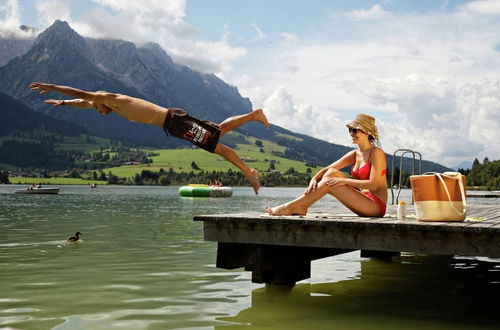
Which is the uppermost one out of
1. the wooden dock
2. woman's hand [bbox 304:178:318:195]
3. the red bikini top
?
the red bikini top

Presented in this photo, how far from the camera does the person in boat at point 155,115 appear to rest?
8734 mm

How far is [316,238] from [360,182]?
129cm

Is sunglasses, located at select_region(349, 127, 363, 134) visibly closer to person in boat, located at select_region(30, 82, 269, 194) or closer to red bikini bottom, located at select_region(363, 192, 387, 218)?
red bikini bottom, located at select_region(363, 192, 387, 218)

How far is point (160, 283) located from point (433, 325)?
6.11 m

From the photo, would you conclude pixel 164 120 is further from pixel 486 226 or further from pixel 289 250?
pixel 486 226

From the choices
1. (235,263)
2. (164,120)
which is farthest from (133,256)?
(164,120)

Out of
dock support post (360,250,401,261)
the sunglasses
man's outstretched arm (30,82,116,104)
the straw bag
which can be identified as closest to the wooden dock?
the straw bag

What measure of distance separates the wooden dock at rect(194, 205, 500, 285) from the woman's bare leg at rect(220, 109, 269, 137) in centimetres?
164

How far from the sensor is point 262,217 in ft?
33.1

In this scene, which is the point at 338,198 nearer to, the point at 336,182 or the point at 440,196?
the point at 336,182

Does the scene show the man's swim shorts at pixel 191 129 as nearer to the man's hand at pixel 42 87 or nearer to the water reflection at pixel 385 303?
the man's hand at pixel 42 87

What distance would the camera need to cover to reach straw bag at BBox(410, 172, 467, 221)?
881 centimetres

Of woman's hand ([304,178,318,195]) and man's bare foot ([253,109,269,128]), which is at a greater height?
man's bare foot ([253,109,269,128])

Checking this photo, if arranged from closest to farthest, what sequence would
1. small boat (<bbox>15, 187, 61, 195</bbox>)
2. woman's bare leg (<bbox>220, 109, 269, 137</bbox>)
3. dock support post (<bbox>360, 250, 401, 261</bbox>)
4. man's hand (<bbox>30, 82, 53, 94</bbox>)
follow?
man's hand (<bbox>30, 82, 53, 94</bbox>) < woman's bare leg (<bbox>220, 109, 269, 137</bbox>) < dock support post (<bbox>360, 250, 401, 261</bbox>) < small boat (<bbox>15, 187, 61, 195</bbox>)
